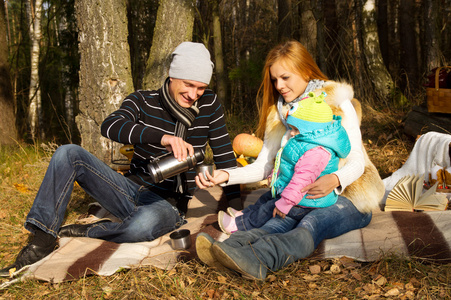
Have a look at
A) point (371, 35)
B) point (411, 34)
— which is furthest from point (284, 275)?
point (411, 34)

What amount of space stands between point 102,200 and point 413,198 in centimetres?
247

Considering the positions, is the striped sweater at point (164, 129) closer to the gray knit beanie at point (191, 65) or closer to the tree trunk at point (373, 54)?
the gray knit beanie at point (191, 65)

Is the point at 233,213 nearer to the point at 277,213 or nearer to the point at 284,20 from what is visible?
the point at 277,213

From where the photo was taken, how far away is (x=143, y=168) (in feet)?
10.2

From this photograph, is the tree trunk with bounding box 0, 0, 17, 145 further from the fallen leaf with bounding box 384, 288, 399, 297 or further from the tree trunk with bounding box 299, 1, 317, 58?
the fallen leaf with bounding box 384, 288, 399, 297

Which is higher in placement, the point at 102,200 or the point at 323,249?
the point at 102,200

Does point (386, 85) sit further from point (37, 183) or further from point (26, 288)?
point (26, 288)

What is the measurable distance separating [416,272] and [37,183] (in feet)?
13.5

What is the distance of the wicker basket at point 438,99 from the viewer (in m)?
4.80

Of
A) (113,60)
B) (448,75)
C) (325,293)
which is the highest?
(113,60)

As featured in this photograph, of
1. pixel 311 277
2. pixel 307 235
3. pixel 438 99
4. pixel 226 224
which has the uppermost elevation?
pixel 438 99

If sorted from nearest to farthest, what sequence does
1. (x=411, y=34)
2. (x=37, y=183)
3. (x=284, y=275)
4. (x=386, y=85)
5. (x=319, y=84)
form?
1. (x=284, y=275)
2. (x=319, y=84)
3. (x=37, y=183)
4. (x=386, y=85)
5. (x=411, y=34)

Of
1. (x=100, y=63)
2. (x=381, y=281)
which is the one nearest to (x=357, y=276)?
(x=381, y=281)

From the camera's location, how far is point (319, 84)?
9.44 ft
